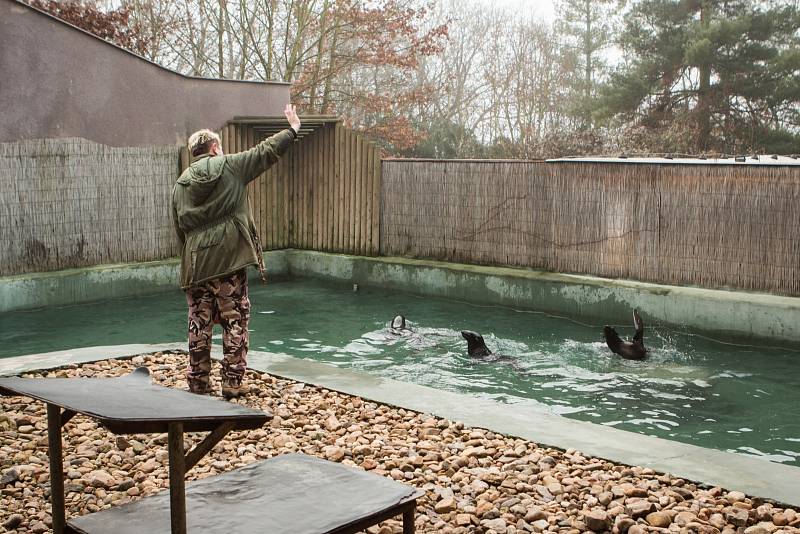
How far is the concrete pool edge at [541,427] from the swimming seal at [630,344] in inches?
73.9

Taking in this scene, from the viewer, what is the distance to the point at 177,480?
286 centimetres

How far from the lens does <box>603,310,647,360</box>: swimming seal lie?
27.9ft

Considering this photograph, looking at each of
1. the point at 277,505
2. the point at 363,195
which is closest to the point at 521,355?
the point at 363,195

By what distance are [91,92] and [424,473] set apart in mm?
8875

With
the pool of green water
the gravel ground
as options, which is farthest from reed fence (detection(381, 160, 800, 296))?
the gravel ground

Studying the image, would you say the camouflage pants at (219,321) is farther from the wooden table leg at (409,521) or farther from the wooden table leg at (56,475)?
the wooden table leg at (409,521)

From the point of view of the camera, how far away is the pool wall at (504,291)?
378 inches

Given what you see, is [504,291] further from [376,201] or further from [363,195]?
[363,195]

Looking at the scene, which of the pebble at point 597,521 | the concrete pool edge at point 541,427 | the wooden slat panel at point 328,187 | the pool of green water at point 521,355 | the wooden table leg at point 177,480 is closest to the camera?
the wooden table leg at point 177,480

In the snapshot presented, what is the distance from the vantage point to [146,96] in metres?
12.5

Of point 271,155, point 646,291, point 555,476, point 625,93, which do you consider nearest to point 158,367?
point 271,155

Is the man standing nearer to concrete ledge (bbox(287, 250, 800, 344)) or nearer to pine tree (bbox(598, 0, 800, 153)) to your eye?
concrete ledge (bbox(287, 250, 800, 344))

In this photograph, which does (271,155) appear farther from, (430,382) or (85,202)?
(85,202)

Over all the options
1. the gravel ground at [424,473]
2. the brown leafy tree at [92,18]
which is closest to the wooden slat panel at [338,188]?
the brown leafy tree at [92,18]
